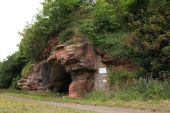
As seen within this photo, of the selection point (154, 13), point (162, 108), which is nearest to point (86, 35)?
point (154, 13)

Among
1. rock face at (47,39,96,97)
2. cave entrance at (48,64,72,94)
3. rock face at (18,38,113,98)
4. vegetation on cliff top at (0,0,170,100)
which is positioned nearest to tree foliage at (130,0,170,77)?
vegetation on cliff top at (0,0,170,100)

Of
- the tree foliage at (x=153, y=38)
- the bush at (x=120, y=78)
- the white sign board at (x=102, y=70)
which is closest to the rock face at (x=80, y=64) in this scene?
the white sign board at (x=102, y=70)

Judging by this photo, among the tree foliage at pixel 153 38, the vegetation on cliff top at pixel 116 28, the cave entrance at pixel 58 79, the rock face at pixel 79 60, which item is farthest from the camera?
the cave entrance at pixel 58 79

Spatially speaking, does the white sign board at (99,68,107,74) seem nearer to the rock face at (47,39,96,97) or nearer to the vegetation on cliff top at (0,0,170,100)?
the rock face at (47,39,96,97)

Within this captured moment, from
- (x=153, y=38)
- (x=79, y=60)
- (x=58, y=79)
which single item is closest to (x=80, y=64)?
(x=79, y=60)

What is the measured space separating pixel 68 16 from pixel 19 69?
54.2ft

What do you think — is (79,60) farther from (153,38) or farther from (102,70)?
(153,38)

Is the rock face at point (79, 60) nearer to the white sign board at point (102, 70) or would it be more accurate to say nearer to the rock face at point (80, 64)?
the rock face at point (80, 64)

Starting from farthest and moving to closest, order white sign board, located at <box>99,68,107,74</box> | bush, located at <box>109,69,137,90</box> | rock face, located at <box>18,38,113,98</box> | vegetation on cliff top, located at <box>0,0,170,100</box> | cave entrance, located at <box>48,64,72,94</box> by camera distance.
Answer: cave entrance, located at <box>48,64,72,94</box>
rock face, located at <box>18,38,113,98</box>
white sign board, located at <box>99,68,107,74</box>
bush, located at <box>109,69,137,90</box>
vegetation on cliff top, located at <box>0,0,170,100</box>

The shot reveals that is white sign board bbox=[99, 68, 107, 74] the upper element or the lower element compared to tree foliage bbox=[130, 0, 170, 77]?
lower

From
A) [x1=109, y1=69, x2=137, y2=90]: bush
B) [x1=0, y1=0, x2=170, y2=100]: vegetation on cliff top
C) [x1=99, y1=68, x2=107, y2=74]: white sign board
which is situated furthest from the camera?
[x1=99, y1=68, x2=107, y2=74]: white sign board

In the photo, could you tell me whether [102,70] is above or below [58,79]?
above

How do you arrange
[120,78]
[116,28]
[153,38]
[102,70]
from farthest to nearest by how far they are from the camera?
[116,28] < [102,70] < [120,78] < [153,38]

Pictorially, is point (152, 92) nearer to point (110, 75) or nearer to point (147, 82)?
point (147, 82)
